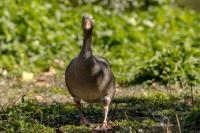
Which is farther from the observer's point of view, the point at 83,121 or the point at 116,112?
the point at 116,112

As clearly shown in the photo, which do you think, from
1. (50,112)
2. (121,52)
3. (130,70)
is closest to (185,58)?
(130,70)

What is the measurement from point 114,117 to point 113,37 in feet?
18.1

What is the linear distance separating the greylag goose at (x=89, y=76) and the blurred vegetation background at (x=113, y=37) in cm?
275

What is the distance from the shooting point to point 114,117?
724 centimetres

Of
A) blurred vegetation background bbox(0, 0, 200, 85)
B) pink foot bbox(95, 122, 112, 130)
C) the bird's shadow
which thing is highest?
blurred vegetation background bbox(0, 0, 200, 85)

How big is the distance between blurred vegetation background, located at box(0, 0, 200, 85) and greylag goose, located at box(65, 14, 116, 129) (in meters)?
2.75

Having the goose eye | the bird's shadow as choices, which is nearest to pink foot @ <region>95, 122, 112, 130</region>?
the bird's shadow

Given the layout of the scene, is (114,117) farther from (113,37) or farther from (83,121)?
(113,37)

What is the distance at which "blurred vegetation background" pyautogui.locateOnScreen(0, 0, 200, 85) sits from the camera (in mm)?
10164

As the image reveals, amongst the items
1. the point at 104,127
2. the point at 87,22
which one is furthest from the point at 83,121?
the point at 87,22

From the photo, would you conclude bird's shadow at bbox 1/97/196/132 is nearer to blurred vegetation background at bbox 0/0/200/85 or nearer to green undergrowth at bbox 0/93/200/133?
green undergrowth at bbox 0/93/200/133

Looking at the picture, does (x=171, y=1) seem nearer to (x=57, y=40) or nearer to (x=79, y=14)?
(x=79, y=14)

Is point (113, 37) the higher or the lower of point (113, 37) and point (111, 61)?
the higher

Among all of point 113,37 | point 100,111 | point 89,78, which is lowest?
point 100,111
